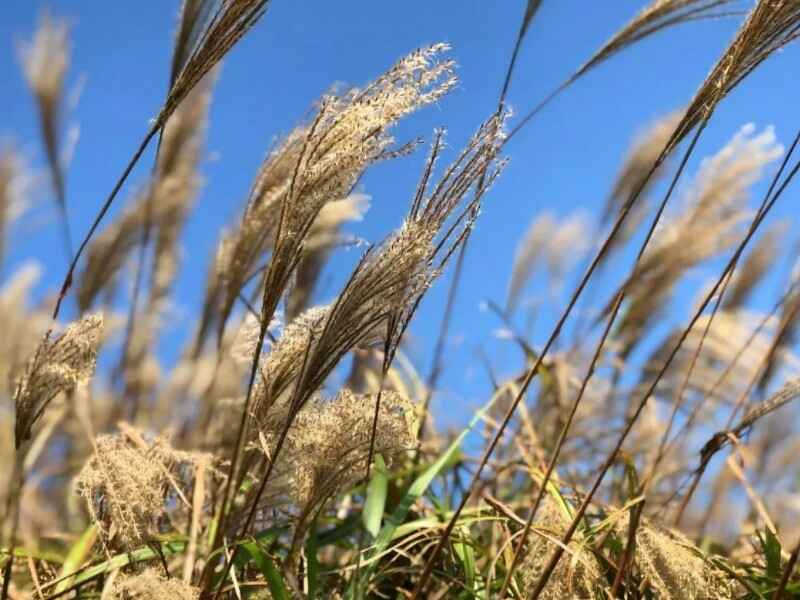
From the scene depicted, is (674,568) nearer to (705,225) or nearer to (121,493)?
(121,493)

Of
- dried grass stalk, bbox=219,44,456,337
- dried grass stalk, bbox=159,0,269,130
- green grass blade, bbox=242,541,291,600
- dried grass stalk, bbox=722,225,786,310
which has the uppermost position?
dried grass stalk, bbox=722,225,786,310

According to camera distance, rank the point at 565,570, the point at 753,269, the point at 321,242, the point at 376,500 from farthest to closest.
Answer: the point at 753,269, the point at 321,242, the point at 376,500, the point at 565,570

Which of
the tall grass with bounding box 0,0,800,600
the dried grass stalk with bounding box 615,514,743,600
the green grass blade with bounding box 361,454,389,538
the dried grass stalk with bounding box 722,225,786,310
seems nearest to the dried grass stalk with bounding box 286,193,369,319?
the tall grass with bounding box 0,0,800,600

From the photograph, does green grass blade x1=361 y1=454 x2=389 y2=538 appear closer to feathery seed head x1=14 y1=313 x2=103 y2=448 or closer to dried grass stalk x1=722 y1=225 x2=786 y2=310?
feathery seed head x1=14 y1=313 x2=103 y2=448

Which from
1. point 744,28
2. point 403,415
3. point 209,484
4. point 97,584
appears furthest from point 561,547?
point 209,484

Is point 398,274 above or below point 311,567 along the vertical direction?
above

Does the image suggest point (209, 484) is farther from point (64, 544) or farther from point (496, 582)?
point (64, 544)

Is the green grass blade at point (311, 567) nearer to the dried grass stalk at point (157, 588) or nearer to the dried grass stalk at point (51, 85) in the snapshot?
the dried grass stalk at point (157, 588)

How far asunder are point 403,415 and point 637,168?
2320mm

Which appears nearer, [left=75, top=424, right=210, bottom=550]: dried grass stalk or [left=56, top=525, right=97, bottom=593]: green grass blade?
[left=75, top=424, right=210, bottom=550]: dried grass stalk

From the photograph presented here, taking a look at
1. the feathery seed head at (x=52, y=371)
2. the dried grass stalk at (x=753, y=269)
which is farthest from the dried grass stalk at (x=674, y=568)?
the dried grass stalk at (x=753, y=269)

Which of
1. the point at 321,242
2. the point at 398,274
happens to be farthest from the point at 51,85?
the point at 398,274

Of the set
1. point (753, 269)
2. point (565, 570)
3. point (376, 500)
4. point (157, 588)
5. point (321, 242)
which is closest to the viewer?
point (157, 588)

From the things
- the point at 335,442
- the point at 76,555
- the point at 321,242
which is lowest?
the point at 76,555
